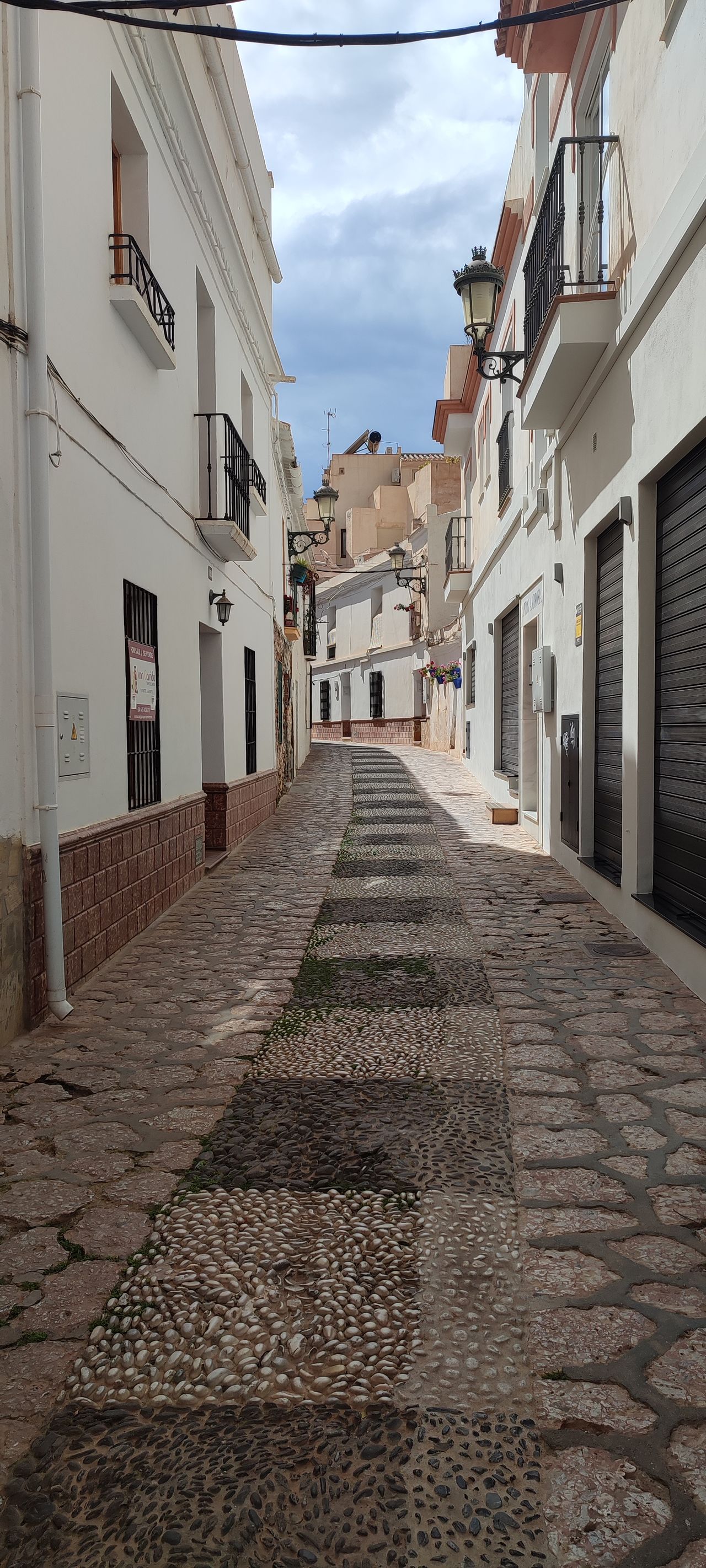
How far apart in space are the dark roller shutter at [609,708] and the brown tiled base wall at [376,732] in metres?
21.7

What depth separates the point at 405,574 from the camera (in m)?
28.1

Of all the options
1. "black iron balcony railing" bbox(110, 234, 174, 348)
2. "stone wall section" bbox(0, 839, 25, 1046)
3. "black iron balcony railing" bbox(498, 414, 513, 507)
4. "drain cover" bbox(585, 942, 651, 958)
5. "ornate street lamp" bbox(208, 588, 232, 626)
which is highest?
"black iron balcony railing" bbox(498, 414, 513, 507)

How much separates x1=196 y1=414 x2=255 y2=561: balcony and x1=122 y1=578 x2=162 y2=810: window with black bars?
1856mm

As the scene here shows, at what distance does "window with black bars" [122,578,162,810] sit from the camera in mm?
5895

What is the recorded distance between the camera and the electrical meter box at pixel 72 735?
457cm

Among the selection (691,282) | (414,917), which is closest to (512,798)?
(414,917)

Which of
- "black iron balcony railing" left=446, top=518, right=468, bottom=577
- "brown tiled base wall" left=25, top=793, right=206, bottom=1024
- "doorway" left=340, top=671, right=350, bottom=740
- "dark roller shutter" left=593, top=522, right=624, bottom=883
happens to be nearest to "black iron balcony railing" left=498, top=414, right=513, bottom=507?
"black iron balcony railing" left=446, top=518, right=468, bottom=577

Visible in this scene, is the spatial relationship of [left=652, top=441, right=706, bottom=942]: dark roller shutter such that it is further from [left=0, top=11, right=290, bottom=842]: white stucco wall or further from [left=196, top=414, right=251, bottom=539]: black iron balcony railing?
[left=196, top=414, right=251, bottom=539]: black iron balcony railing

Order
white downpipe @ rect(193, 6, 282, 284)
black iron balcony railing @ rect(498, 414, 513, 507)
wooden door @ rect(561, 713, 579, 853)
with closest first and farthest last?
wooden door @ rect(561, 713, 579, 853)
white downpipe @ rect(193, 6, 282, 284)
black iron balcony railing @ rect(498, 414, 513, 507)

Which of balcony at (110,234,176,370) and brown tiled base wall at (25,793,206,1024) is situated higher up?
balcony at (110,234,176,370)

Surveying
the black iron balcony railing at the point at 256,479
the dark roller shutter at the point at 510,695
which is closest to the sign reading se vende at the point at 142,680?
the black iron balcony railing at the point at 256,479

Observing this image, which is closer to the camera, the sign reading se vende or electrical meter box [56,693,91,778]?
electrical meter box [56,693,91,778]

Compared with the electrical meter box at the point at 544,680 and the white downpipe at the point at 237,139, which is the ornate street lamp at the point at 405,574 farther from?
the electrical meter box at the point at 544,680

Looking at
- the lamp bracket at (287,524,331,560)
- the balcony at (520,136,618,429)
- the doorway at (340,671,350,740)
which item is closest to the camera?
the balcony at (520,136,618,429)
